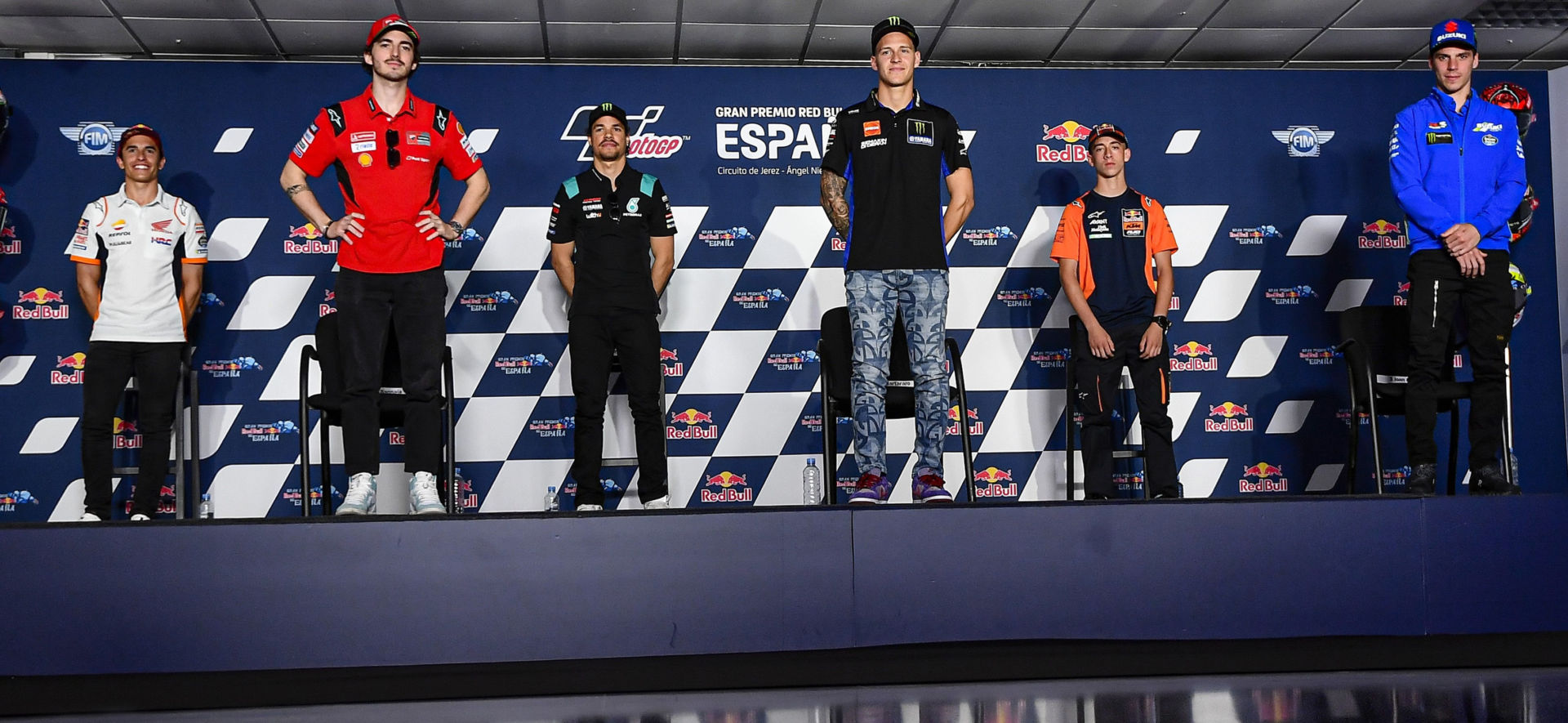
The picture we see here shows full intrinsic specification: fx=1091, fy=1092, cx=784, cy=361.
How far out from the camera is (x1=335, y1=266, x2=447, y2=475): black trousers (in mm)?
3174

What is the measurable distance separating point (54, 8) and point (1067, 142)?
13.8 ft

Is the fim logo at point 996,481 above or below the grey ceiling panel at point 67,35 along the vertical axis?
below

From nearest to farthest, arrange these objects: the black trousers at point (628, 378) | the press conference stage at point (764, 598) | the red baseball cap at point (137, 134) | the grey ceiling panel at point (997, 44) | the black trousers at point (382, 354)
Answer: the press conference stage at point (764, 598)
the black trousers at point (382, 354)
the black trousers at point (628, 378)
the red baseball cap at point (137, 134)
the grey ceiling panel at point (997, 44)

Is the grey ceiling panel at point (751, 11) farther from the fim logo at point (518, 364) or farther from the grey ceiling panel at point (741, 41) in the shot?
the fim logo at point (518, 364)

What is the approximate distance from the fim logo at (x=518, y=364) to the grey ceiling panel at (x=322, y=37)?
150 centimetres

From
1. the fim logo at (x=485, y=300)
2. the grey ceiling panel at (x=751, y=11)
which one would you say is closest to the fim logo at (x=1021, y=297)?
the grey ceiling panel at (x=751, y=11)

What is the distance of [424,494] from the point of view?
3.08 meters

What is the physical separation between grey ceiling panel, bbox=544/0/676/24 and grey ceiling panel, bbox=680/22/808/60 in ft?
0.52

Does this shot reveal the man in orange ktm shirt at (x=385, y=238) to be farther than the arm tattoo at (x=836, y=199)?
No

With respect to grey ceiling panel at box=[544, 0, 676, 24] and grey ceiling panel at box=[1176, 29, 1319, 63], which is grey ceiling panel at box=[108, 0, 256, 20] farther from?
grey ceiling panel at box=[1176, 29, 1319, 63]

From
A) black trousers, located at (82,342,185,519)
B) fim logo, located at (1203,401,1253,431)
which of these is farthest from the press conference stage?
fim logo, located at (1203,401,1253,431)

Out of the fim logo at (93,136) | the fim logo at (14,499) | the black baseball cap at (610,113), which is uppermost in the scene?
the fim logo at (93,136)

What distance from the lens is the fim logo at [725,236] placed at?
15.6ft

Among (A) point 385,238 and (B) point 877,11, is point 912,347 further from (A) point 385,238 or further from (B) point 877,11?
(B) point 877,11
